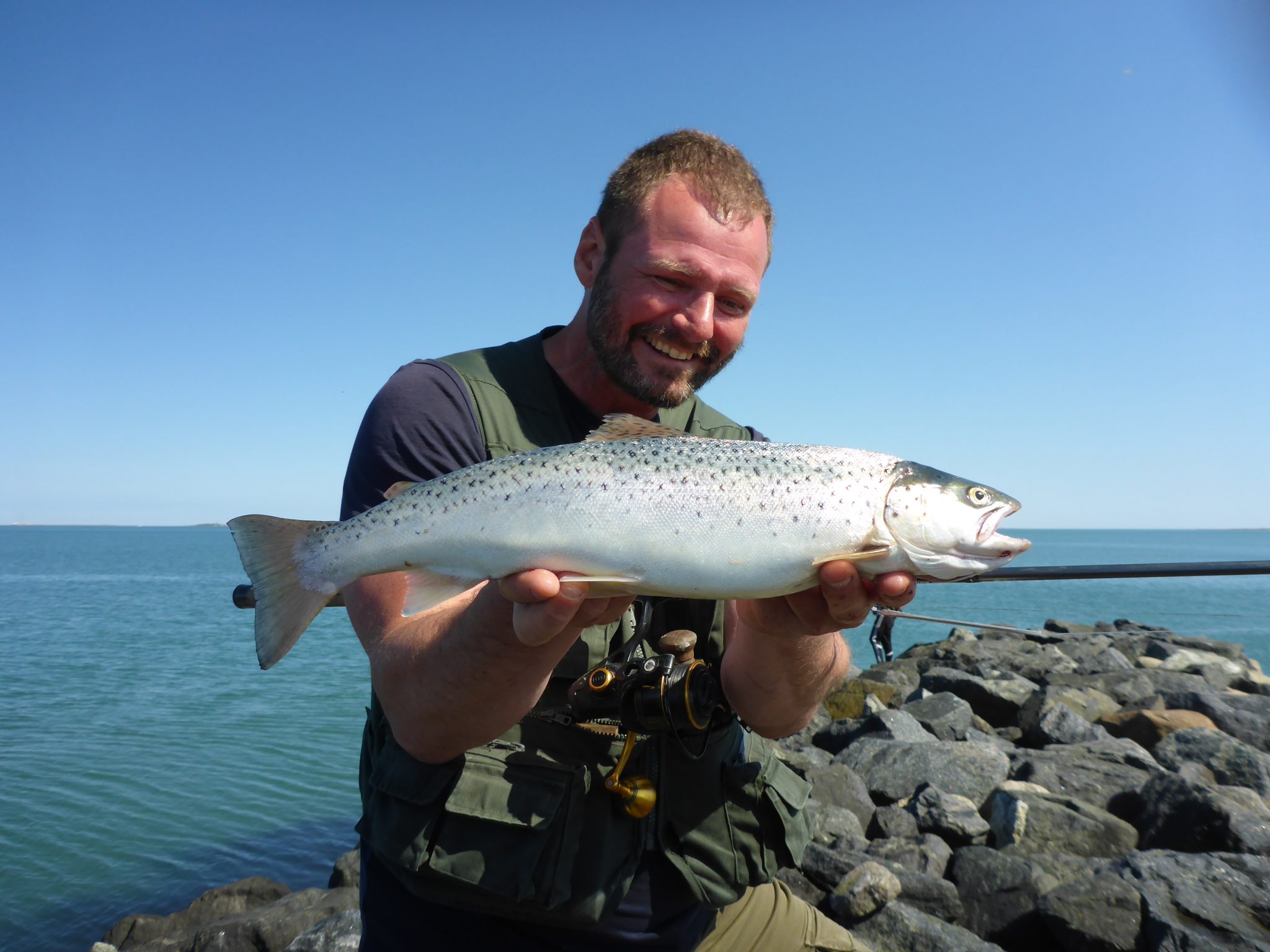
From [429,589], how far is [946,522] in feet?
6.49

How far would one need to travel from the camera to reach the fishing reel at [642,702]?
3316 millimetres

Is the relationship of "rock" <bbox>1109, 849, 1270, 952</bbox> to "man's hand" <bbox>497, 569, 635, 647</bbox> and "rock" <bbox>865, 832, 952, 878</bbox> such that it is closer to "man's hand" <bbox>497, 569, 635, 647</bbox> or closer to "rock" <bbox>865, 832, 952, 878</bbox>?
"rock" <bbox>865, 832, 952, 878</bbox>

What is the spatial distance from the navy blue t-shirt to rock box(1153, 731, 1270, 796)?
7.71 meters

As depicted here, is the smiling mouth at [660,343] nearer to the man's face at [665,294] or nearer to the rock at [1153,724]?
the man's face at [665,294]


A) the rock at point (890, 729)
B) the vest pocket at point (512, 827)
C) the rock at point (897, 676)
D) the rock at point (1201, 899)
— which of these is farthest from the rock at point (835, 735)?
the vest pocket at point (512, 827)

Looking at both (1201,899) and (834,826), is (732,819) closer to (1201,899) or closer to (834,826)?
(1201,899)

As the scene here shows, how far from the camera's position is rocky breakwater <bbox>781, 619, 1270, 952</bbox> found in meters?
5.45

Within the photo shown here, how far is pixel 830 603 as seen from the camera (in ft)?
10.3

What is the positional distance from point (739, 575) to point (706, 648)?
1177 mm

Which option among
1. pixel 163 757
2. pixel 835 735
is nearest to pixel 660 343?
pixel 835 735

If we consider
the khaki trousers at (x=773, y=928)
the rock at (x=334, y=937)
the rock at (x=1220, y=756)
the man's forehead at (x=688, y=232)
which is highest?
the man's forehead at (x=688, y=232)

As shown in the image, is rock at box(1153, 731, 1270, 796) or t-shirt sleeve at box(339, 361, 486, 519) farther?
rock at box(1153, 731, 1270, 796)

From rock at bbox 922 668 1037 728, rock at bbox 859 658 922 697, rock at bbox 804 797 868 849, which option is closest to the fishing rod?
rock at bbox 804 797 868 849

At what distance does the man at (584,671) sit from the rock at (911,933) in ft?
6.17
